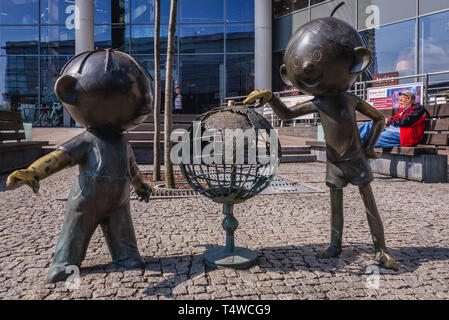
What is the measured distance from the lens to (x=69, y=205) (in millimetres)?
2639

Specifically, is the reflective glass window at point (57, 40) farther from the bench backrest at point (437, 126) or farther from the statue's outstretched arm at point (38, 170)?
the statue's outstretched arm at point (38, 170)

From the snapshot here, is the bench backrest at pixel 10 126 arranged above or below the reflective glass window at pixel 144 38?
below

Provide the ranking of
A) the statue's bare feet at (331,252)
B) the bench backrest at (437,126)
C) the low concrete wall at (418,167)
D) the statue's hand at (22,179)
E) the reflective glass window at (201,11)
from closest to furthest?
the statue's hand at (22,179)
the statue's bare feet at (331,252)
the low concrete wall at (418,167)
the bench backrest at (437,126)
the reflective glass window at (201,11)

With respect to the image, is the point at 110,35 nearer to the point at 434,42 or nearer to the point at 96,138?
the point at 434,42

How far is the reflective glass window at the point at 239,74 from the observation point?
766 inches

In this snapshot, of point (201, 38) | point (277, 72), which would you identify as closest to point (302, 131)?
point (277, 72)

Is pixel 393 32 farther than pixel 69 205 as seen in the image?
Yes

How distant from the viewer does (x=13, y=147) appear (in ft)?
27.0

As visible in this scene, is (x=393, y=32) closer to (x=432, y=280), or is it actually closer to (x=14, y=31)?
(x=432, y=280)

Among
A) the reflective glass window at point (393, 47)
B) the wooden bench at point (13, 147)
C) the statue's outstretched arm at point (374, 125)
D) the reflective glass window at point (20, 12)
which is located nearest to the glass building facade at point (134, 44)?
the reflective glass window at point (20, 12)

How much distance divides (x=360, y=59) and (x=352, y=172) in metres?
0.87

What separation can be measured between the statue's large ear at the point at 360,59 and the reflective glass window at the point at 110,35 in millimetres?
18457
